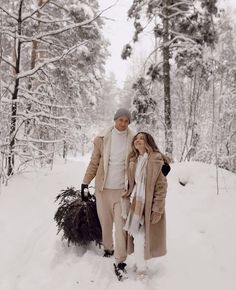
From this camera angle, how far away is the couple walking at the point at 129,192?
12.3 ft

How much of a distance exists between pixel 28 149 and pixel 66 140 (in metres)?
0.83

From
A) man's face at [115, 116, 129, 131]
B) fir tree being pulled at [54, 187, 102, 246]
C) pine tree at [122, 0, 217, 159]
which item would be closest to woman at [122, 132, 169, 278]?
man's face at [115, 116, 129, 131]

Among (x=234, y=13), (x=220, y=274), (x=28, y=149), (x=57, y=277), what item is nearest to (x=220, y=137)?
(x=28, y=149)

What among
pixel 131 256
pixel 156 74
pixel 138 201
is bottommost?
pixel 131 256

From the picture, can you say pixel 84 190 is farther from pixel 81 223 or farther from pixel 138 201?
pixel 138 201

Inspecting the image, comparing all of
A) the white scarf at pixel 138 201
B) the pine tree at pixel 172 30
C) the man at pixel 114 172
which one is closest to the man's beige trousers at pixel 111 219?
the man at pixel 114 172

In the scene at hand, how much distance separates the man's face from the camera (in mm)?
4113

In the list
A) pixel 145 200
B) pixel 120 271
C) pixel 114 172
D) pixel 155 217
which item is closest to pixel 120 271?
pixel 120 271

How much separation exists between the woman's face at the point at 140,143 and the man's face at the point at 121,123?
1.05 ft

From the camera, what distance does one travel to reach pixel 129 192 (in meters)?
3.94

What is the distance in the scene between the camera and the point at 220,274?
414cm

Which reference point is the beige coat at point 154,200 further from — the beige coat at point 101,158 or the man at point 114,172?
the beige coat at point 101,158

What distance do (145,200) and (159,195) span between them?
157 mm

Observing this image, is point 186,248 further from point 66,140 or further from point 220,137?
point 220,137
